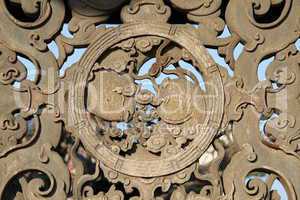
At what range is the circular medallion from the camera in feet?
18.5

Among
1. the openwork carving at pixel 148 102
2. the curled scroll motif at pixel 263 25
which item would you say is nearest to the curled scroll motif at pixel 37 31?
the openwork carving at pixel 148 102

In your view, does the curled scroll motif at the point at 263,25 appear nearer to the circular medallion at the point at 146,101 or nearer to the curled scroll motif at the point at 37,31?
the circular medallion at the point at 146,101

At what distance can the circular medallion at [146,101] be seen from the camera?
18.5ft

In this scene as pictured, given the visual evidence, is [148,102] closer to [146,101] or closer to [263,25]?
[146,101]

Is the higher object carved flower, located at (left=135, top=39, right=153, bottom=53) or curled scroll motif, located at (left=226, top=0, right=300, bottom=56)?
curled scroll motif, located at (left=226, top=0, right=300, bottom=56)

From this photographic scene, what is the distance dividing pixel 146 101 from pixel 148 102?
0.01 meters

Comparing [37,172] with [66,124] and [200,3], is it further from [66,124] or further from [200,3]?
[200,3]

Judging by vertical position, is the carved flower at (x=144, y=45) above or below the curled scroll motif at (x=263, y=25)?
below

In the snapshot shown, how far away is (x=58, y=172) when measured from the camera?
5.64 meters

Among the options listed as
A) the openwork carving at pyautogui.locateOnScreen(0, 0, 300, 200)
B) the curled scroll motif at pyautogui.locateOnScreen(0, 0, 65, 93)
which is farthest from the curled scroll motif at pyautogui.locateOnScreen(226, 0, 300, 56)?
the curled scroll motif at pyautogui.locateOnScreen(0, 0, 65, 93)

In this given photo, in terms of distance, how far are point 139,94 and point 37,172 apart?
67 centimetres

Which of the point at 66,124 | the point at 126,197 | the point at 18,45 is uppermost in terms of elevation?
the point at 18,45

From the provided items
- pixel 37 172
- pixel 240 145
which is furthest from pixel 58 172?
pixel 240 145

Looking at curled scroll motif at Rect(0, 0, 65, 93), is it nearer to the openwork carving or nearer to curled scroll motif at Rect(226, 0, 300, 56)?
the openwork carving
